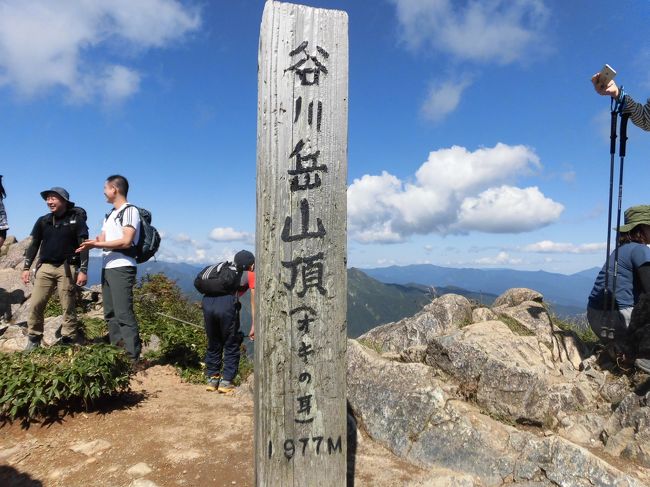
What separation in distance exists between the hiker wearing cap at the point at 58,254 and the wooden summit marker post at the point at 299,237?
18.6 feet

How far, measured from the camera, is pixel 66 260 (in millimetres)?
7320

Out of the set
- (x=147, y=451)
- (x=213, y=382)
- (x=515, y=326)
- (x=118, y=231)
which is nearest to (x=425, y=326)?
(x=515, y=326)

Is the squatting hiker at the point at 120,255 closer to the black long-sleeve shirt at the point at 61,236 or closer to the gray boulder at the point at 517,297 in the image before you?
the black long-sleeve shirt at the point at 61,236

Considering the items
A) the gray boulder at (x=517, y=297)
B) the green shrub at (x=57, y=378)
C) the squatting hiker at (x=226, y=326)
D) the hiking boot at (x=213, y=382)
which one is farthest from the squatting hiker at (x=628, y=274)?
the green shrub at (x=57, y=378)

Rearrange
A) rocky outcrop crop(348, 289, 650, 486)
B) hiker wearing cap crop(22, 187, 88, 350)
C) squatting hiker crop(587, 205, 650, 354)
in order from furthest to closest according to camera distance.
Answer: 1. hiker wearing cap crop(22, 187, 88, 350)
2. squatting hiker crop(587, 205, 650, 354)
3. rocky outcrop crop(348, 289, 650, 486)

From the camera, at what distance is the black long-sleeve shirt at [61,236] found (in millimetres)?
7242

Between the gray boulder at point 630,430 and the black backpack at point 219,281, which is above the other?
the black backpack at point 219,281

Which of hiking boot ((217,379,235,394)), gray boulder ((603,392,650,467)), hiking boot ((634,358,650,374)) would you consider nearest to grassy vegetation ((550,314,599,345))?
hiking boot ((634,358,650,374))

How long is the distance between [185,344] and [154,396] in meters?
2.22

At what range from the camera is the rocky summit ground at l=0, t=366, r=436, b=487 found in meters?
4.11

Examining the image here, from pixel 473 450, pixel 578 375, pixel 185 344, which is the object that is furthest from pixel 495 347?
pixel 185 344

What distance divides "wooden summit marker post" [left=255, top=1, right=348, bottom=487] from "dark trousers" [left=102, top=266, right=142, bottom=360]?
4508mm

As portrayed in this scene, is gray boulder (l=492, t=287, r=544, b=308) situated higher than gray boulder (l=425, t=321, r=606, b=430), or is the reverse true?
gray boulder (l=492, t=287, r=544, b=308)

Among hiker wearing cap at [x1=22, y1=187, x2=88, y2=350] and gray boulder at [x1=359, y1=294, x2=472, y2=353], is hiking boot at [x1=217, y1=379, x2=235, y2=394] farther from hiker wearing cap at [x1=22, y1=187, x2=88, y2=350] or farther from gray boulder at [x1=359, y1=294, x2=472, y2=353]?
hiker wearing cap at [x1=22, y1=187, x2=88, y2=350]
